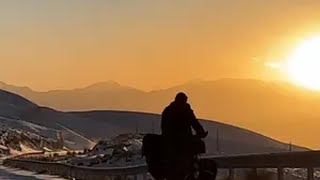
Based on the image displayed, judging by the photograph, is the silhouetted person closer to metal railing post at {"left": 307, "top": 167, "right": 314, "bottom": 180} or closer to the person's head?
the person's head

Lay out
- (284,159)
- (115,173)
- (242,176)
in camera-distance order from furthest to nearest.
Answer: (115,173) → (242,176) → (284,159)

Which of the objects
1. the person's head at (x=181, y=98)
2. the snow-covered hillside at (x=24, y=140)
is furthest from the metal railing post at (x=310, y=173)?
the snow-covered hillside at (x=24, y=140)

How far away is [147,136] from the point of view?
15172 mm

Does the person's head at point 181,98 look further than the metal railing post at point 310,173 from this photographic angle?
No

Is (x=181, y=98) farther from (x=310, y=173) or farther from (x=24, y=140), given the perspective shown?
(x=24, y=140)

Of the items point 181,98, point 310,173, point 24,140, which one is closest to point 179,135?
point 181,98

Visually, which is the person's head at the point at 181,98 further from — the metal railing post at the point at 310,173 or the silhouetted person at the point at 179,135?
the metal railing post at the point at 310,173

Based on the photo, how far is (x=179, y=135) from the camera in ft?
48.8

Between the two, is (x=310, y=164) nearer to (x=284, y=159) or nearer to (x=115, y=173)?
(x=284, y=159)

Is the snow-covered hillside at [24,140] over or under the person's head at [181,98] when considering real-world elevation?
over

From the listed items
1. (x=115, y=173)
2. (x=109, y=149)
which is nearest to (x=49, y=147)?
(x=109, y=149)

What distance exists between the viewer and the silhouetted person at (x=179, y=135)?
14.8 m

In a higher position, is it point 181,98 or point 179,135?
point 181,98

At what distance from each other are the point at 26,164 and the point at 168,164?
139 ft
